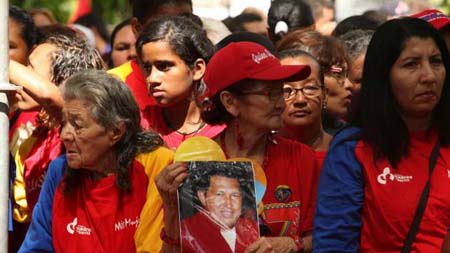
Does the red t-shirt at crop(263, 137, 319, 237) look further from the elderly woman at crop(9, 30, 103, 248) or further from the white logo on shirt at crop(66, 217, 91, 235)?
the elderly woman at crop(9, 30, 103, 248)

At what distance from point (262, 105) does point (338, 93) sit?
5.86 ft

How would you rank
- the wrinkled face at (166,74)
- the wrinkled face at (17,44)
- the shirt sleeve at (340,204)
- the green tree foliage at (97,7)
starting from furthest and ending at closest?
the green tree foliage at (97,7) < the wrinkled face at (17,44) < the wrinkled face at (166,74) < the shirt sleeve at (340,204)

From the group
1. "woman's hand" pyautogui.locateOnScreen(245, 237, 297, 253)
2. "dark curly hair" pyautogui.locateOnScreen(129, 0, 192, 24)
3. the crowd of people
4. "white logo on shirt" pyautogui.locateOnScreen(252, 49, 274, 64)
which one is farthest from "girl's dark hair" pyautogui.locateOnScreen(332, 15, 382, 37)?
"woman's hand" pyautogui.locateOnScreen(245, 237, 297, 253)

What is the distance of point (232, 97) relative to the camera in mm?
5961

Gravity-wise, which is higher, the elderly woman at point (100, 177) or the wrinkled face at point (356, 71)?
the elderly woman at point (100, 177)

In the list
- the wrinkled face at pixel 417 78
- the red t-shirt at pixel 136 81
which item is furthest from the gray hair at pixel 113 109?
the wrinkled face at pixel 417 78

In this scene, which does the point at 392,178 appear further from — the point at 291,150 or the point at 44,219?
the point at 44,219

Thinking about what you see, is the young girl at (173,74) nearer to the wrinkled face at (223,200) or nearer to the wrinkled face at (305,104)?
the wrinkled face at (305,104)

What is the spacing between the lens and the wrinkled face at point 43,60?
23.0ft

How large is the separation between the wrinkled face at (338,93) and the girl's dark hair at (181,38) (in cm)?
81

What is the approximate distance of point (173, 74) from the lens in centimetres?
697

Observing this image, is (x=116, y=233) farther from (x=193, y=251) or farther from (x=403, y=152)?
(x=403, y=152)

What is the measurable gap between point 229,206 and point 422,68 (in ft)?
3.34

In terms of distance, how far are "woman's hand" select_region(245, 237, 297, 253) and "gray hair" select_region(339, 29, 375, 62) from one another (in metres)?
2.51
